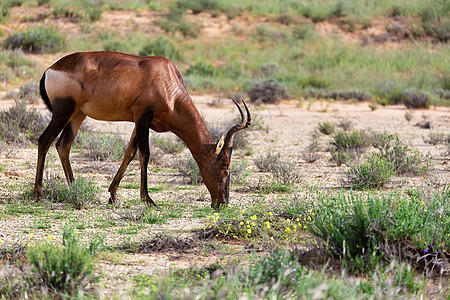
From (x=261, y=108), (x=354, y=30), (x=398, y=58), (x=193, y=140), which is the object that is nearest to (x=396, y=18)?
(x=354, y=30)

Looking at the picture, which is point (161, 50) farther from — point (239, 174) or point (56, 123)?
point (56, 123)

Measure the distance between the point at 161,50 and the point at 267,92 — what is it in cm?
749

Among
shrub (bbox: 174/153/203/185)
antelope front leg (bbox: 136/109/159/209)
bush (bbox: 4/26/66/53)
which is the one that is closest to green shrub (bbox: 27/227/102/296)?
antelope front leg (bbox: 136/109/159/209)

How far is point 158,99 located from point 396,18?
2974 centimetres

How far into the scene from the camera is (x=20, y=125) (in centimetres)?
1234

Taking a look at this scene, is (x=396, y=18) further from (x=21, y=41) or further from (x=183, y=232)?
(x=183, y=232)

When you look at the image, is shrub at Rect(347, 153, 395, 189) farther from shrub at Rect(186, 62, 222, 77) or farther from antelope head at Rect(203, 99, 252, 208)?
shrub at Rect(186, 62, 222, 77)

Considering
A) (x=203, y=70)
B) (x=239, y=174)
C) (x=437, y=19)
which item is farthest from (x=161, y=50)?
(x=239, y=174)

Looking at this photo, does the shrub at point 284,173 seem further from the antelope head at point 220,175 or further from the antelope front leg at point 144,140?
the antelope front leg at point 144,140

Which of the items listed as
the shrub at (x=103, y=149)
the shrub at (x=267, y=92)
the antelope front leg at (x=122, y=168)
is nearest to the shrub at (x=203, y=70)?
the shrub at (x=267, y=92)

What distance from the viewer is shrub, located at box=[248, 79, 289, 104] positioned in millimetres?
19266

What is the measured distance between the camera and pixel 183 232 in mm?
6141

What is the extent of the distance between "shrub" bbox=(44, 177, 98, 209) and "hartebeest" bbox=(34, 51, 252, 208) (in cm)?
16

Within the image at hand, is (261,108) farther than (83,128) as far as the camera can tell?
Yes
